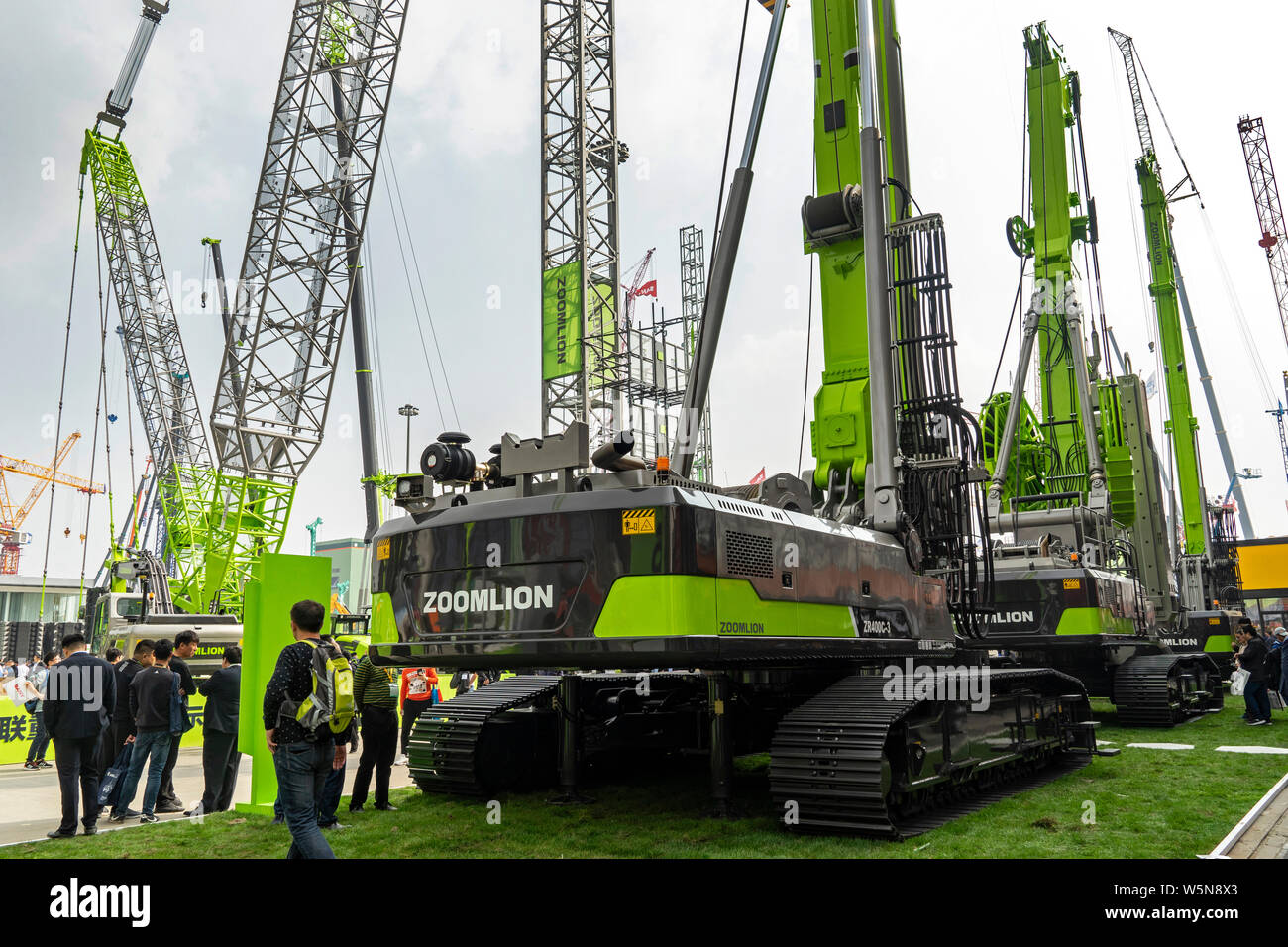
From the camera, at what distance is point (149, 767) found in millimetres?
9188

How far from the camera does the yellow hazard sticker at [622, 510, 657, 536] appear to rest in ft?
19.4

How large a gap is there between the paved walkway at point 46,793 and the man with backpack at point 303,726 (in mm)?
3167

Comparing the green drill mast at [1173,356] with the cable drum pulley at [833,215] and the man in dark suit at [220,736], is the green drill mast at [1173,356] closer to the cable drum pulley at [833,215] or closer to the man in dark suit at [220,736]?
the cable drum pulley at [833,215]

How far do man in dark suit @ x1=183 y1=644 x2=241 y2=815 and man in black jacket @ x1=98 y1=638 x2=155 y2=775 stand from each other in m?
0.78

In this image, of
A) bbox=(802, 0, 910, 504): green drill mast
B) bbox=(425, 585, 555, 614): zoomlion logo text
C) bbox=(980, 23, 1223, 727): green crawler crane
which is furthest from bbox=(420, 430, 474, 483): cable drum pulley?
bbox=(980, 23, 1223, 727): green crawler crane

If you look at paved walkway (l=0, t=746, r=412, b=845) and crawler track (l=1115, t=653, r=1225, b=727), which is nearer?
paved walkway (l=0, t=746, r=412, b=845)

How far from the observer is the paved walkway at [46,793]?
8.61 meters

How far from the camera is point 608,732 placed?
8.70 m

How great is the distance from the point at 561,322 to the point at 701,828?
17.2m

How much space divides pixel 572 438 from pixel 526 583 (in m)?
0.97

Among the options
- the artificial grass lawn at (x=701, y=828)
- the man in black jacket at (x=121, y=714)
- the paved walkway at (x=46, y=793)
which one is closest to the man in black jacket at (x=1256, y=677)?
the artificial grass lawn at (x=701, y=828)

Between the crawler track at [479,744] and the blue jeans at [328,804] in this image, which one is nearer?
the blue jeans at [328,804]

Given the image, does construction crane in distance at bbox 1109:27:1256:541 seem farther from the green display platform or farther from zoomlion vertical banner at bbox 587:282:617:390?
the green display platform

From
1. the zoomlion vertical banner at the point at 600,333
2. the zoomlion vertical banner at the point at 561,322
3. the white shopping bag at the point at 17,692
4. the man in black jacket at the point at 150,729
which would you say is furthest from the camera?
the zoomlion vertical banner at the point at 561,322
